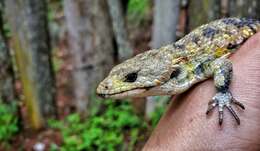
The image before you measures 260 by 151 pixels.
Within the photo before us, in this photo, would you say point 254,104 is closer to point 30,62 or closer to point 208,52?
point 208,52

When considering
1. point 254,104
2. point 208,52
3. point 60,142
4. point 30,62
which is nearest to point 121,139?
point 60,142

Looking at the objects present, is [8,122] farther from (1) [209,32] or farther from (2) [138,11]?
(1) [209,32]

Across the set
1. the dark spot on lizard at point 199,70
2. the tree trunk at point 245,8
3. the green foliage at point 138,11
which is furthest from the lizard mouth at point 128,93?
the green foliage at point 138,11

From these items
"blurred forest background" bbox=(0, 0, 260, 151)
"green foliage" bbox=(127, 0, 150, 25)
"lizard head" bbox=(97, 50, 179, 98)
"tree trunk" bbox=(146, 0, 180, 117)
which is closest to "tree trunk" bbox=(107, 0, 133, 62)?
"blurred forest background" bbox=(0, 0, 260, 151)

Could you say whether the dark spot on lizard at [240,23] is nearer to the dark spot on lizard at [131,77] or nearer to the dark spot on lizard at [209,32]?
the dark spot on lizard at [209,32]

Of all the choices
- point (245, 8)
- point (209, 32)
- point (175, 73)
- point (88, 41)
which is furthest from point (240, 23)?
point (88, 41)

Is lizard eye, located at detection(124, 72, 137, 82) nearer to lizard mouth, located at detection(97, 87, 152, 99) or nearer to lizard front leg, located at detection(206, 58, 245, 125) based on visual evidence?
lizard mouth, located at detection(97, 87, 152, 99)
